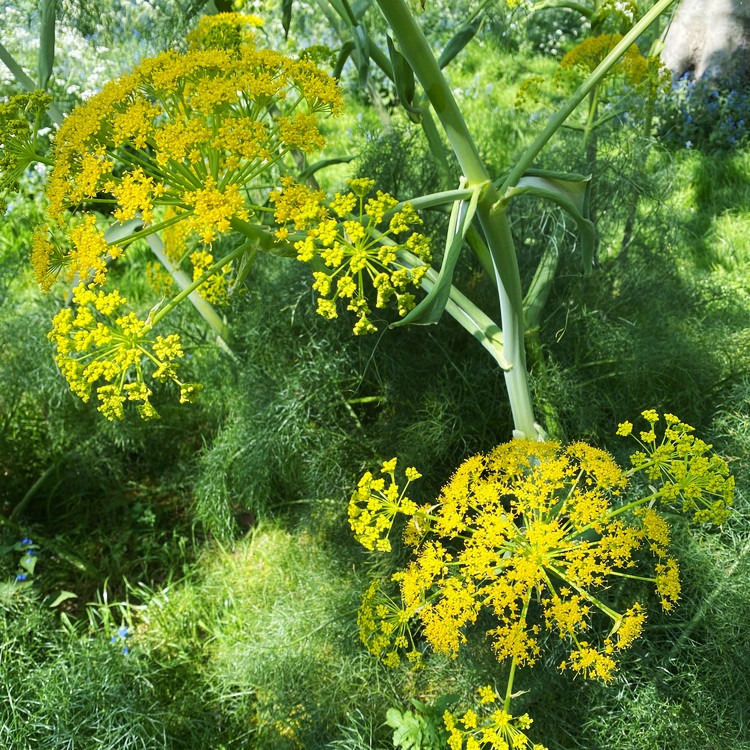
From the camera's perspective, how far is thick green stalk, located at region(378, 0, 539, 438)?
4.00 ft

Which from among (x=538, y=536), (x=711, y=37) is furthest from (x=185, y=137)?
(x=711, y=37)

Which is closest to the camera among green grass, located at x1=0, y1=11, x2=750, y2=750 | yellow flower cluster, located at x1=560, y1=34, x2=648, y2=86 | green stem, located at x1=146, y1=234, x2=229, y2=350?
green grass, located at x1=0, y1=11, x2=750, y2=750

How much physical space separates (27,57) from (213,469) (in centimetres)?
322

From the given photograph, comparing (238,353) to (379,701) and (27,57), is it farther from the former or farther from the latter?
(27,57)

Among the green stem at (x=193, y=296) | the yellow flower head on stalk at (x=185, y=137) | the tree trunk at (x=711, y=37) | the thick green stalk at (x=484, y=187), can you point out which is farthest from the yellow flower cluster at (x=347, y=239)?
the tree trunk at (x=711, y=37)

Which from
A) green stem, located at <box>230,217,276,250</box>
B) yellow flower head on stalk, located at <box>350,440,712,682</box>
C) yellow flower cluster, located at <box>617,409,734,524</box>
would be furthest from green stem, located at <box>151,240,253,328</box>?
yellow flower cluster, located at <box>617,409,734,524</box>

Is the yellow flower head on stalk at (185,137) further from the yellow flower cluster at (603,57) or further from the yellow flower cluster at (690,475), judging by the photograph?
the yellow flower cluster at (603,57)

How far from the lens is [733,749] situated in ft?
5.92

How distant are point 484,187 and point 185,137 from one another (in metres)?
0.51

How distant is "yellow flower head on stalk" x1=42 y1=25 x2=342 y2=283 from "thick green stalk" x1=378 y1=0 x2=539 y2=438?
0.18 meters

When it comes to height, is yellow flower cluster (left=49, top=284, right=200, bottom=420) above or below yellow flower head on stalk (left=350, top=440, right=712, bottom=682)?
above

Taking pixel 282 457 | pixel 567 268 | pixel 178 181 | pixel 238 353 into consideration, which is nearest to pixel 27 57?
pixel 238 353

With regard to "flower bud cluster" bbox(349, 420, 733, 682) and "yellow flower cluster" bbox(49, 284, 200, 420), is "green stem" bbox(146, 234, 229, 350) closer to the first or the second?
"yellow flower cluster" bbox(49, 284, 200, 420)

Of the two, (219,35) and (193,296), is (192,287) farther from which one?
(193,296)
